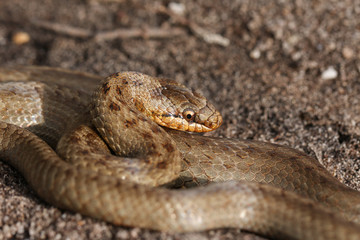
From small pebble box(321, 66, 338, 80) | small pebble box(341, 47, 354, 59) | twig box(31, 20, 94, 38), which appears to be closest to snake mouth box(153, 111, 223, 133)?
small pebble box(321, 66, 338, 80)

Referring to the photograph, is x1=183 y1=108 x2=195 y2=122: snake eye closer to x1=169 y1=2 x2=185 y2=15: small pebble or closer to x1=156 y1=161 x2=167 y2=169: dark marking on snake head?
x1=156 y1=161 x2=167 y2=169: dark marking on snake head

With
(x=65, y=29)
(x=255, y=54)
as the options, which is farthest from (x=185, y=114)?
(x=65, y=29)

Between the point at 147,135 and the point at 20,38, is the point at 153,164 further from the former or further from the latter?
the point at 20,38

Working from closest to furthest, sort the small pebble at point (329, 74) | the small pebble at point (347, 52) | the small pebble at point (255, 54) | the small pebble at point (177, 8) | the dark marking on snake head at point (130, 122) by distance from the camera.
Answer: the dark marking on snake head at point (130, 122) → the small pebble at point (329, 74) → the small pebble at point (347, 52) → the small pebble at point (255, 54) → the small pebble at point (177, 8)

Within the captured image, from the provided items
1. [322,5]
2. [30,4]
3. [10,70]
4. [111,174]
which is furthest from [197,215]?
[30,4]

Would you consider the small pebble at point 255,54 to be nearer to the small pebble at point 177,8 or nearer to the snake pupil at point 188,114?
the small pebble at point 177,8

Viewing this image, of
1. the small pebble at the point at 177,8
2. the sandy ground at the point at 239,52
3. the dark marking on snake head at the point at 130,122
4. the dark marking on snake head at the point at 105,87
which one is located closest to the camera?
the dark marking on snake head at the point at 130,122

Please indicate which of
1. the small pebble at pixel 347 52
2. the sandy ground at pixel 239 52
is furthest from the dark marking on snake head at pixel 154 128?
the small pebble at pixel 347 52
